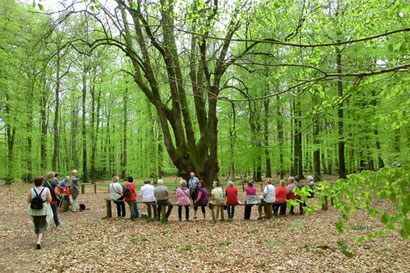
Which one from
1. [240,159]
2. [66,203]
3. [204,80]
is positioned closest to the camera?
[66,203]

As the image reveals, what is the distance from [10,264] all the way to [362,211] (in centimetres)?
1099

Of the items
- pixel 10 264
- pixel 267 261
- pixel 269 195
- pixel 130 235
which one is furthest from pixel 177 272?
pixel 269 195

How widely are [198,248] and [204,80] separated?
7.89 metres

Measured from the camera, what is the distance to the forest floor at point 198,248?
5.10 meters

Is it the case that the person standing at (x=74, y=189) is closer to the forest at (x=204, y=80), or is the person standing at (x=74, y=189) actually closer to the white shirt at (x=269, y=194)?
the forest at (x=204, y=80)

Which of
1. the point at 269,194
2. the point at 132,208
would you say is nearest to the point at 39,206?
the point at 132,208

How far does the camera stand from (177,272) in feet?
16.2

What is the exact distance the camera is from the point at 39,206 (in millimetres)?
5820

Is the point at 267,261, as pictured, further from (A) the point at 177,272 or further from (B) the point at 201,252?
(A) the point at 177,272

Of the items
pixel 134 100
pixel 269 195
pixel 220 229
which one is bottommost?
pixel 220 229

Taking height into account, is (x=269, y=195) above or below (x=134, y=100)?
below

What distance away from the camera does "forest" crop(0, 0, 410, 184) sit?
7.22 meters

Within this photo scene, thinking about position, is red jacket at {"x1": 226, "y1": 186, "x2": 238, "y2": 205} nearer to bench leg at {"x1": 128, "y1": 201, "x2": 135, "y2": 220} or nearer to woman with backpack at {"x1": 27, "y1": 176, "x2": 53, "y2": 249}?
bench leg at {"x1": 128, "y1": 201, "x2": 135, "y2": 220}

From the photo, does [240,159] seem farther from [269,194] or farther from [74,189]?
[74,189]
